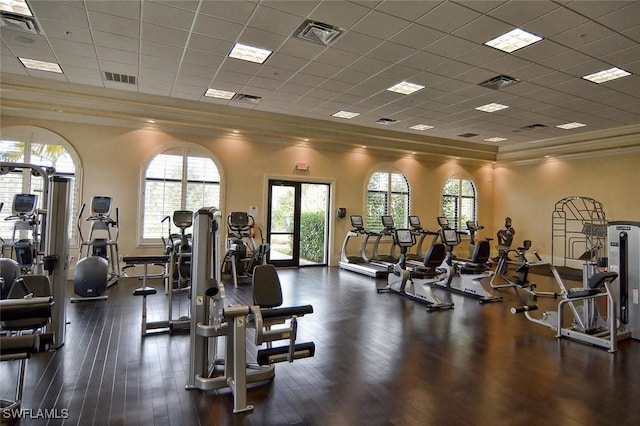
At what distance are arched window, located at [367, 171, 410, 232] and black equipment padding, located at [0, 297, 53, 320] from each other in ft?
27.1

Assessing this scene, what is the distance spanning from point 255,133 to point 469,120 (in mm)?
5054

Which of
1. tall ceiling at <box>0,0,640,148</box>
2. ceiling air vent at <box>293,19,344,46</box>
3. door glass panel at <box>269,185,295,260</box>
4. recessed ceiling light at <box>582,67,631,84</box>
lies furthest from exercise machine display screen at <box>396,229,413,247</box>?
recessed ceiling light at <box>582,67,631,84</box>

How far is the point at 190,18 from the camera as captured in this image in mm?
4195

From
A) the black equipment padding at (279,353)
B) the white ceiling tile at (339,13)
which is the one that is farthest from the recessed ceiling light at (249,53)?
the black equipment padding at (279,353)

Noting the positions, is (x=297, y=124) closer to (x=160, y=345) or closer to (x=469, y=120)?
(x=469, y=120)

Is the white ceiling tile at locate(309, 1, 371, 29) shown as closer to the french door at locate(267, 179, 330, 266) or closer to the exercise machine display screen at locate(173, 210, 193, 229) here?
the exercise machine display screen at locate(173, 210, 193, 229)

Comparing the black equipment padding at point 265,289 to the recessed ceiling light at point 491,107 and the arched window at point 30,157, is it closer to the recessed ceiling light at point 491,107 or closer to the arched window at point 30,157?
the arched window at point 30,157

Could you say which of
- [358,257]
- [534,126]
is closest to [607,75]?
[534,126]

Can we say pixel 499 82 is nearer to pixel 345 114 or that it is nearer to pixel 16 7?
pixel 345 114

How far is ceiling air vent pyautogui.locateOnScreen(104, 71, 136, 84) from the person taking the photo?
6055 mm

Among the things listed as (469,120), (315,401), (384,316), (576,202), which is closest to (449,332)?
(384,316)

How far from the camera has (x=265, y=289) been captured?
3.06m

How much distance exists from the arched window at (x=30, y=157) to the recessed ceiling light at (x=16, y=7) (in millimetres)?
3248

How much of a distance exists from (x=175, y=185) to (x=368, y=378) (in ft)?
20.8
